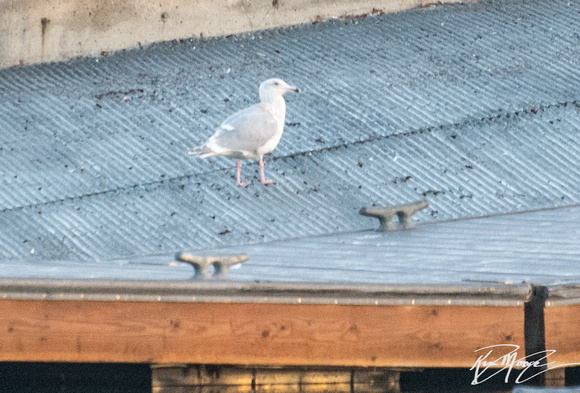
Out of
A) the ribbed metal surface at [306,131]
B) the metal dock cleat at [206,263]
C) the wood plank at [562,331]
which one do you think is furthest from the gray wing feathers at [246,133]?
the wood plank at [562,331]

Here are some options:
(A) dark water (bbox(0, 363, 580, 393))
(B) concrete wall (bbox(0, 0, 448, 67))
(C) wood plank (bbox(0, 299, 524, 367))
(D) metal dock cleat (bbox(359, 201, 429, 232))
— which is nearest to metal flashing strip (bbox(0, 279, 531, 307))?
(C) wood plank (bbox(0, 299, 524, 367))

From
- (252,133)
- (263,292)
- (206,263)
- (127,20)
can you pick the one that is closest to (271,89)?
(252,133)

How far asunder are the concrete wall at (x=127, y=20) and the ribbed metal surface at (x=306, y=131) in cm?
12

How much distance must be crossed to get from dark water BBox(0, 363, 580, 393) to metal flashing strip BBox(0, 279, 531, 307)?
1.35 m

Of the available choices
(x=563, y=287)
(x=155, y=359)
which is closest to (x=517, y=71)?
(x=563, y=287)

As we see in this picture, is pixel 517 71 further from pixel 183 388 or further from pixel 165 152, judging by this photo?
pixel 183 388

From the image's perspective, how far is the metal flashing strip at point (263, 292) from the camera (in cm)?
363

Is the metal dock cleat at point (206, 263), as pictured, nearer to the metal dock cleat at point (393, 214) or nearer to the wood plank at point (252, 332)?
the wood plank at point (252, 332)

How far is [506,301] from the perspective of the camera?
12.8 ft

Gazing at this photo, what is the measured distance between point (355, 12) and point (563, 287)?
5904mm

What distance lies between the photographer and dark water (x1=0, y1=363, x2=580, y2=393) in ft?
17.0

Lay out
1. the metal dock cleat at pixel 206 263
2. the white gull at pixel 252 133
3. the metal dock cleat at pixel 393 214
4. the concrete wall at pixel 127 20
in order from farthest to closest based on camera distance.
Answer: the concrete wall at pixel 127 20 → the white gull at pixel 252 133 → the metal dock cleat at pixel 393 214 → the metal dock cleat at pixel 206 263

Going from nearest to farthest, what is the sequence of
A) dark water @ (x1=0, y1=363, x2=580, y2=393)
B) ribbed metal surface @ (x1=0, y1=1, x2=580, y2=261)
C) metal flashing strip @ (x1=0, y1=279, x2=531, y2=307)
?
metal flashing strip @ (x1=0, y1=279, x2=531, y2=307) → dark water @ (x1=0, y1=363, x2=580, y2=393) → ribbed metal surface @ (x1=0, y1=1, x2=580, y2=261)

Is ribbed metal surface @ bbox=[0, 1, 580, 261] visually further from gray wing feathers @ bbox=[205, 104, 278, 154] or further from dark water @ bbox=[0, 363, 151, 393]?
dark water @ bbox=[0, 363, 151, 393]
